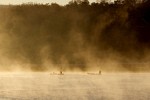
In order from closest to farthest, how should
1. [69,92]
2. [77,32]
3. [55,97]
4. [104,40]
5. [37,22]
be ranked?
[55,97]
[69,92]
[104,40]
[77,32]
[37,22]

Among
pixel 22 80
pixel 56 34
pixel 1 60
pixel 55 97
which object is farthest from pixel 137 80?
pixel 56 34

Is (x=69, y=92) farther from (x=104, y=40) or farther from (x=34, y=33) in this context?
(x=34, y=33)

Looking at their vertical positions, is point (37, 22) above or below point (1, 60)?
above

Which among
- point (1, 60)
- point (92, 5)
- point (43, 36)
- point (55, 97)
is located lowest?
point (55, 97)

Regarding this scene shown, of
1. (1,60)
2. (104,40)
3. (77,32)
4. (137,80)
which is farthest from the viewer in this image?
(77,32)

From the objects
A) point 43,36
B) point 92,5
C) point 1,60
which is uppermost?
point 92,5

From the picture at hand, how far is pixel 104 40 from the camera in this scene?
169 feet

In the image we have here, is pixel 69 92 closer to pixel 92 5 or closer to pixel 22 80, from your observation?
pixel 22 80

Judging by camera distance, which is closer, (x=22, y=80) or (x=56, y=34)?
(x=22, y=80)

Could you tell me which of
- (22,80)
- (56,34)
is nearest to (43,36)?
(56,34)

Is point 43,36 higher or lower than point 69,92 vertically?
higher

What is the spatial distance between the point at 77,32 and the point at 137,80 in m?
33.6

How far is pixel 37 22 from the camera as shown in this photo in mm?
59438

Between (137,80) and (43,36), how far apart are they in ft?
108
